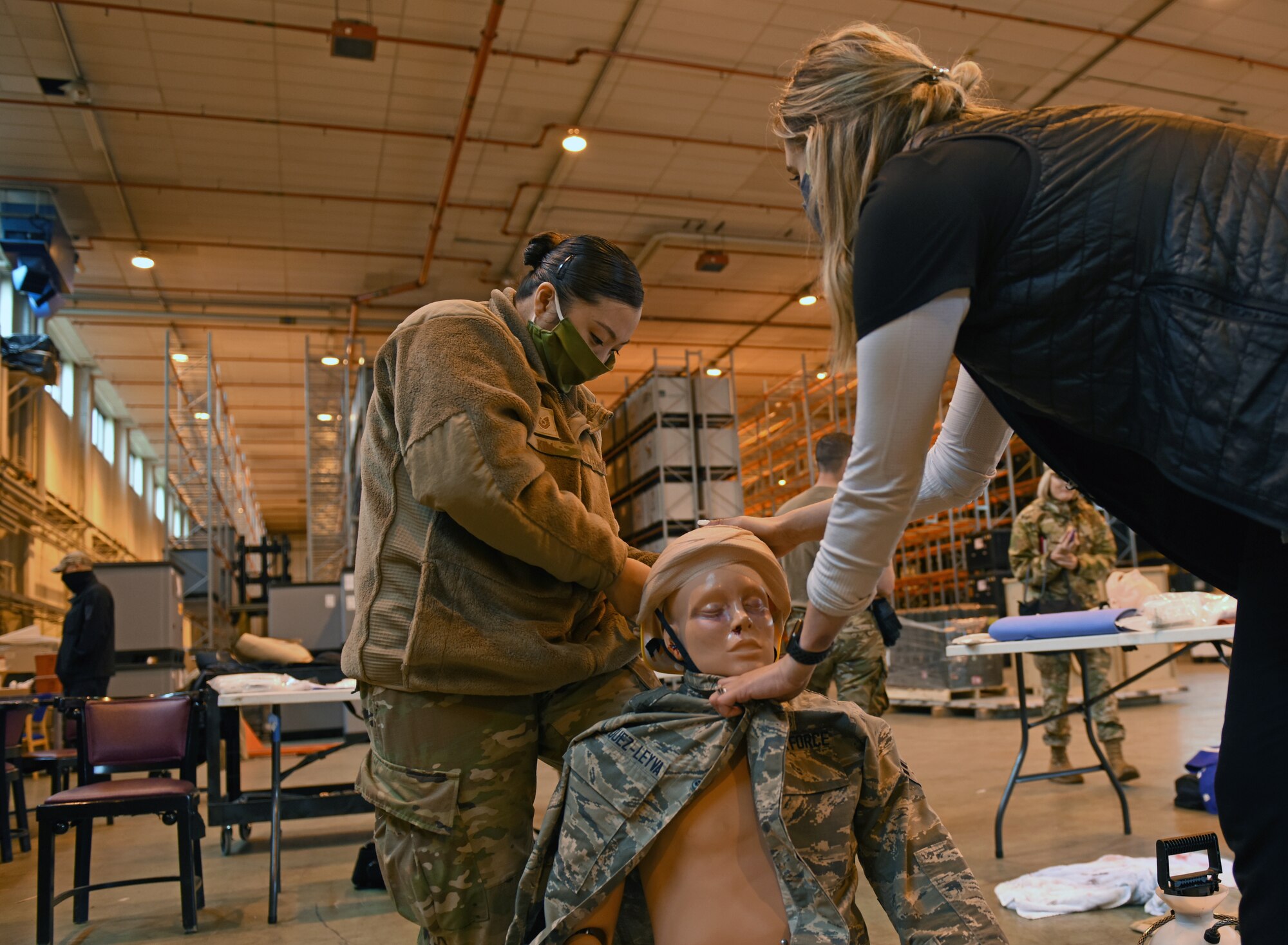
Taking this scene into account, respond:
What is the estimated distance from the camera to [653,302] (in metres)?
16.3

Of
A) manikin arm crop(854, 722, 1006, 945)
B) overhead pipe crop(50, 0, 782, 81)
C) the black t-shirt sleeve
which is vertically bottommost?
manikin arm crop(854, 722, 1006, 945)

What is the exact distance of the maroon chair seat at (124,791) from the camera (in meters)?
3.82

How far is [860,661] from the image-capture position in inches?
194

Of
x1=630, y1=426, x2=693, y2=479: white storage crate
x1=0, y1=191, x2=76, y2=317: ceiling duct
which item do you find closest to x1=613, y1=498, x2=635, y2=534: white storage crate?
x1=630, y1=426, x2=693, y2=479: white storage crate

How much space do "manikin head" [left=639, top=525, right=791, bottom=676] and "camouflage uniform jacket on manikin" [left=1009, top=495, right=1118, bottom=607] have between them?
17.7 ft

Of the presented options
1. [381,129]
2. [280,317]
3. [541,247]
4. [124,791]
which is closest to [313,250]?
[280,317]

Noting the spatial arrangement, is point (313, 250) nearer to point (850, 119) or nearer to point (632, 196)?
point (632, 196)

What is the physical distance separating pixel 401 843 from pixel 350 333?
14.3 meters

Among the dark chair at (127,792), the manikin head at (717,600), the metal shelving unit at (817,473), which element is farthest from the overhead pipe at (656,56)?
the manikin head at (717,600)

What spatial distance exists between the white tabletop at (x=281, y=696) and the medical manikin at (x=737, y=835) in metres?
2.64

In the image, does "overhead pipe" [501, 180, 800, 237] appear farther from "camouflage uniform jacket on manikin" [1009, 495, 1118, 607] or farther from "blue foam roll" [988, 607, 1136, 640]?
"blue foam roll" [988, 607, 1136, 640]

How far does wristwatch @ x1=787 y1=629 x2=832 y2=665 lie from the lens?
1.44 m

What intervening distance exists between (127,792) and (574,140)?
8.58 meters

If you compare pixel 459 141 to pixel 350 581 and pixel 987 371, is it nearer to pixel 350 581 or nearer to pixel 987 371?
pixel 350 581
